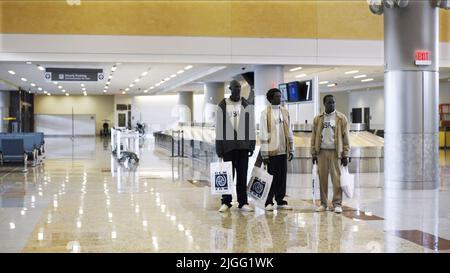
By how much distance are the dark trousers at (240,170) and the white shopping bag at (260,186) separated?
6.6 inches

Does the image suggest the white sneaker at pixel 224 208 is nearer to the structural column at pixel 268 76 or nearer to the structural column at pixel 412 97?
the structural column at pixel 412 97

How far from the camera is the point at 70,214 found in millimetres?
8500

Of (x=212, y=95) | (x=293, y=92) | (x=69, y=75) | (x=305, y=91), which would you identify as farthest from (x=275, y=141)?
(x=212, y=95)

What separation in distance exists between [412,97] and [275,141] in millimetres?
4896

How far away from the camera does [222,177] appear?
865 cm

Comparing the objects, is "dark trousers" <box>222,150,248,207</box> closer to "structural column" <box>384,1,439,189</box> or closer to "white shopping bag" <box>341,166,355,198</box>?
"white shopping bag" <box>341,166,355,198</box>

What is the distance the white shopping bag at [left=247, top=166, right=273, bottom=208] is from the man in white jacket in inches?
5.5

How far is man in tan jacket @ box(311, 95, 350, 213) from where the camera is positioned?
344 inches

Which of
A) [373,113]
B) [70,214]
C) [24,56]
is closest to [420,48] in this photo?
[70,214]

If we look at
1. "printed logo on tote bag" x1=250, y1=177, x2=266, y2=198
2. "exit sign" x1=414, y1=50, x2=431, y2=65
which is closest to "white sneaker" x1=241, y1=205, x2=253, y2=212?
"printed logo on tote bag" x1=250, y1=177, x2=266, y2=198

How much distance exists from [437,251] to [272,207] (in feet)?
10.6

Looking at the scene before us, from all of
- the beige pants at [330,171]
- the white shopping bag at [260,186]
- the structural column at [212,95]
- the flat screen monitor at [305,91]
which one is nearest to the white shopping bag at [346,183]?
the beige pants at [330,171]

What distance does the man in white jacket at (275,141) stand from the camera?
28.7 feet
